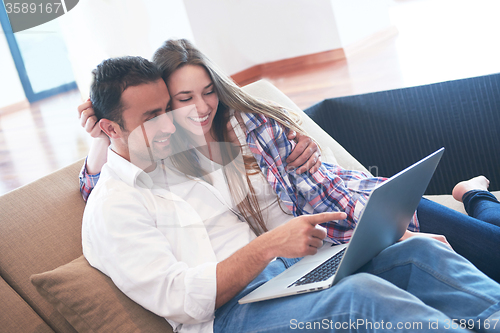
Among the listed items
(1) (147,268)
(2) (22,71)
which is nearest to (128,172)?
(1) (147,268)

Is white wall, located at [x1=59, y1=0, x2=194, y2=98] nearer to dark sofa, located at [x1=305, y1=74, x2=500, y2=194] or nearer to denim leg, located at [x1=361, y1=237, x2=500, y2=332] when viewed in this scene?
dark sofa, located at [x1=305, y1=74, x2=500, y2=194]

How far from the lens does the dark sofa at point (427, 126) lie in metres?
1.38

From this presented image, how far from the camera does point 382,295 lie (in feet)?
2.40

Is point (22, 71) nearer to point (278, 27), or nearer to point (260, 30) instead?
point (260, 30)

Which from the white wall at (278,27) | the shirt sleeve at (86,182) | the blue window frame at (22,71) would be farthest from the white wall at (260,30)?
the shirt sleeve at (86,182)

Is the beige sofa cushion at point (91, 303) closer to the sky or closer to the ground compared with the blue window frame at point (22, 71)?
closer to the ground

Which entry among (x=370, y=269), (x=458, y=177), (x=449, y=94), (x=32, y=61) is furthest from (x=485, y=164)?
(x=32, y=61)

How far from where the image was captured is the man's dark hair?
3.26 ft

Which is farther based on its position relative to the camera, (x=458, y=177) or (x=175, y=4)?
(x=175, y=4)

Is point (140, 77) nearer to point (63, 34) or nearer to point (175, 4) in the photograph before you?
point (63, 34)

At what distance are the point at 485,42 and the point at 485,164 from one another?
2.60m

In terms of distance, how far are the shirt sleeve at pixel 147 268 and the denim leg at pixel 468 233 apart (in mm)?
608

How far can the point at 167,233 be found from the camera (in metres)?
0.97

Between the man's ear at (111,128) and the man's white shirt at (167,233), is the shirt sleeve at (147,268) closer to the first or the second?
the man's white shirt at (167,233)
